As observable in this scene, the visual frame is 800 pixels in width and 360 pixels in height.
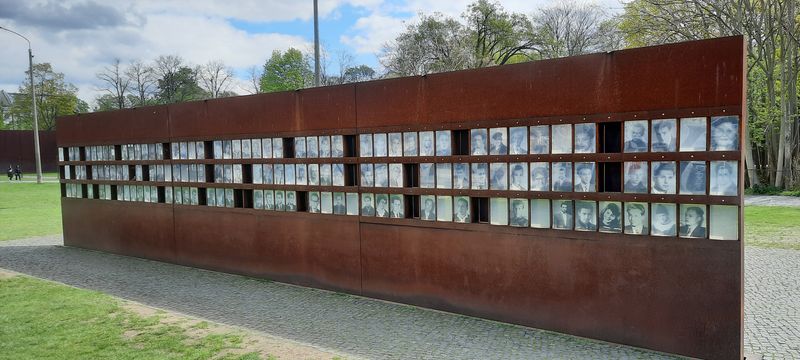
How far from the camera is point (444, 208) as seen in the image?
8.59 m

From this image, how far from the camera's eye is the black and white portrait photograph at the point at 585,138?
7016 millimetres

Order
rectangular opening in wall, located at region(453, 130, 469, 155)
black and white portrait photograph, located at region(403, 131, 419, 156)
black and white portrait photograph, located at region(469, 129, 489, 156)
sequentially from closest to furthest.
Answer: black and white portrait photograph, located at region(469, 129, 489, 156) < rectangular opening in wall, located at region(453, 130, 469, 155) < black and white portrait photograph, located at region(403, 131, 419, 156)

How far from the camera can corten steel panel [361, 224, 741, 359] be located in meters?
6.33

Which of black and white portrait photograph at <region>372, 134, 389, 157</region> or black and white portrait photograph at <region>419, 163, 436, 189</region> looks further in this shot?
A: black and white portrait photograph at <region>372, 134, 389, 157</region>

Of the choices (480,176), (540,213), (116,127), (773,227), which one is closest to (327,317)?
(480,176)

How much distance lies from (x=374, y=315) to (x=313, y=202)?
8.98ft

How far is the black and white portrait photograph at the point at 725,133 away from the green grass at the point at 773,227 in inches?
382

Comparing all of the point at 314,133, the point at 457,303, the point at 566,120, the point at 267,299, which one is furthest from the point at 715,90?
the point at 267,299

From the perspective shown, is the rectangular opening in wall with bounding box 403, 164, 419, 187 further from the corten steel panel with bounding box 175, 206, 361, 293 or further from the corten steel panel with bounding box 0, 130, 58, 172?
the corten steel panel with bounding box 0, 130, 58, 172

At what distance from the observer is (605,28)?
39.6 m

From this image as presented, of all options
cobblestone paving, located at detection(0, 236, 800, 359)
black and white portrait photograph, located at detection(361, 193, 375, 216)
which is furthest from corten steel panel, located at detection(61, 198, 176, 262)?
black and white portrait photograph, located at detection(361, 193, 375, 216)

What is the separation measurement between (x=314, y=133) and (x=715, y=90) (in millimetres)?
6443

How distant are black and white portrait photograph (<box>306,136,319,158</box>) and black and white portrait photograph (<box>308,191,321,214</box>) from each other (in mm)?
700

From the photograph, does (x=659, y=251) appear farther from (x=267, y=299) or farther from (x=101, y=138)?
(x=101, y=138)
